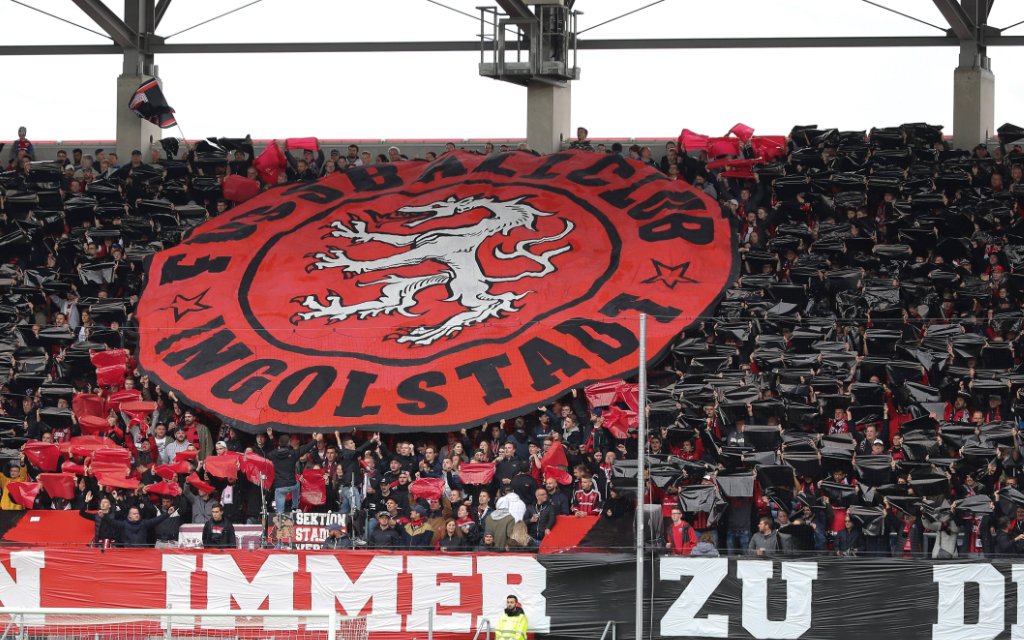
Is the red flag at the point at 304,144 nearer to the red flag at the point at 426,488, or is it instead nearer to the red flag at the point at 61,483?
the red flag at the point at 61,483

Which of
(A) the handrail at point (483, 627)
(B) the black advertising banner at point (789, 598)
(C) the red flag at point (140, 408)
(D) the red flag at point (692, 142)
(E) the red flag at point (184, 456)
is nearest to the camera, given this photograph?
(B) the black advertising banner at point (789, 598)

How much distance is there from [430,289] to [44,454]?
20.0ft

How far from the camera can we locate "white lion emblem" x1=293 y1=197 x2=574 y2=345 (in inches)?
909

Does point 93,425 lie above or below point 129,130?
below

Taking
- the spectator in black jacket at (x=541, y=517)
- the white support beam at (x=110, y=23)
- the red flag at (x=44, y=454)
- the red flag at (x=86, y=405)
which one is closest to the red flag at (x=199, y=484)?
the red flag at (x=44, y=454)

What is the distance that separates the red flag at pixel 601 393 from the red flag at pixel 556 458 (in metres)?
1.51

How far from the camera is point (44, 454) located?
20266 mm

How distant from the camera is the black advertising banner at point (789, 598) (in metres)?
16.2

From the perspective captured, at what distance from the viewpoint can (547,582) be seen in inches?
667

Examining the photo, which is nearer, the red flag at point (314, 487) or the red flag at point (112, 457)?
the red flag at point (314, 487)

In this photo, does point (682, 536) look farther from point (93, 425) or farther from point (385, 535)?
point (93, 425)

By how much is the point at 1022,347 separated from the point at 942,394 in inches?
43.7

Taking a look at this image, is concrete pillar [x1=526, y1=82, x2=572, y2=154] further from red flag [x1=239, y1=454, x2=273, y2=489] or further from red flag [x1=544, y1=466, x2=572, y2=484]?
red flag [x1=239, y1=454, x2=273, y2=489]

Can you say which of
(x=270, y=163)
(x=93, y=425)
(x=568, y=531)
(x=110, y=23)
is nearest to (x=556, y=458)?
(x=568, y=531)
